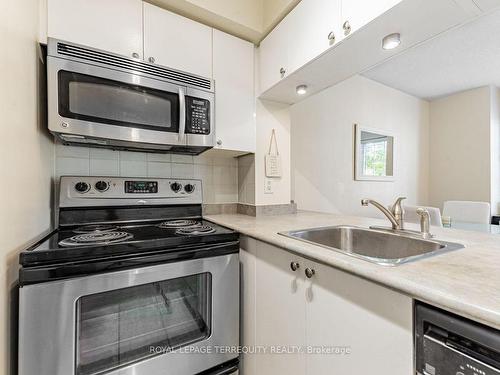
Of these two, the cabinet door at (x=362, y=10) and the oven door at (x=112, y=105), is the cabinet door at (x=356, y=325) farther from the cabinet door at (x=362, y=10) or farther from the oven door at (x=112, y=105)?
the oven door at (x=112, y=105)

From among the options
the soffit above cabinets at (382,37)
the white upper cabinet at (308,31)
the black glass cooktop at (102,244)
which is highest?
the white upper cabinet at (308,31)

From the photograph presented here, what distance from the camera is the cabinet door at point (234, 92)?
1565 mm

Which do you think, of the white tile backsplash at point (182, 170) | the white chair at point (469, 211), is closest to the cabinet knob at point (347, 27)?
the white tile backsplash at point (182, 170)

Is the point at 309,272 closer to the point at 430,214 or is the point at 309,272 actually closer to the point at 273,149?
the point at 273,149

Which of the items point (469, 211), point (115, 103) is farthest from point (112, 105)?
point (469, 211)

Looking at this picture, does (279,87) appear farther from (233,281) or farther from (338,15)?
(233,281)

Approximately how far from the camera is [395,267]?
24.4 inches

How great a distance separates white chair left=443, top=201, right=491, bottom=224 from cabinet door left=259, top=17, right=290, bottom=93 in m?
2.65

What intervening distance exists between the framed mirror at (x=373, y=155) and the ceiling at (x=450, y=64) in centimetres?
70

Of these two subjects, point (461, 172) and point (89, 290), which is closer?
point (89, 290)

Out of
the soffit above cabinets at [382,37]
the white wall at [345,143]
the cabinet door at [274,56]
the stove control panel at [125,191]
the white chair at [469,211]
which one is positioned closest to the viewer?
the soffit above cabinets at [382,37]

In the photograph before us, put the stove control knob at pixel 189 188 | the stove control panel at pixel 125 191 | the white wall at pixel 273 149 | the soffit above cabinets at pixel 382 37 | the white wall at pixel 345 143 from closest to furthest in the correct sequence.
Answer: the soffit above cabinets at pixel 382 37
the stove control panel at pixel 125 191
the stove control knob at pixel 189 188
the white wall at pixel 273 149
the white wall at pixel 345 143

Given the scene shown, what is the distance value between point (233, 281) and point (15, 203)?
92 cm

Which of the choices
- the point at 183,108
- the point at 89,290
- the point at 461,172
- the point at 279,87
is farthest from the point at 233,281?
the point at 461,172
